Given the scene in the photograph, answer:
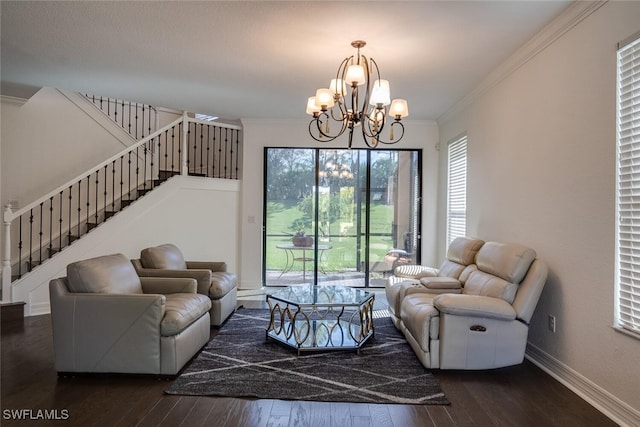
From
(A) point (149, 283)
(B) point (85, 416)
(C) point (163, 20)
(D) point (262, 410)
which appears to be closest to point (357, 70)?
(C) point (163, 20)

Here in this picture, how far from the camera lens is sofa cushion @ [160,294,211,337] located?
9.52 feet

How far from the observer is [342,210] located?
642 cm

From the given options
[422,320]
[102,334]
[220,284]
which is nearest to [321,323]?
[220,284]

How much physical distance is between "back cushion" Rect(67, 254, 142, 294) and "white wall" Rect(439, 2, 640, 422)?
11.9 ft

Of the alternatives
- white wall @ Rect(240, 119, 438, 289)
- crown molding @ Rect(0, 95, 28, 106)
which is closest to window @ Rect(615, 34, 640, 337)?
white wall @ Rect(240, 119, 438, 289)

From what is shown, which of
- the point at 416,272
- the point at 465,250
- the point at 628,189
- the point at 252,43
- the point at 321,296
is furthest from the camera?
the point at 416,272

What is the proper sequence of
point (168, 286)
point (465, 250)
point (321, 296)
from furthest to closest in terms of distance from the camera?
point (465, 250) < point (321, 296) < point (168, 286)

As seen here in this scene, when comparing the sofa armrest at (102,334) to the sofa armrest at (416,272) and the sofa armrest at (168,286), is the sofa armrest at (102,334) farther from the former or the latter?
the sofa armrest at (416,272)

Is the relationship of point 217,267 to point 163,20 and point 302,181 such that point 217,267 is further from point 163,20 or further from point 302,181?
point 163,20

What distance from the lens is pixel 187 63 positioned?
3975mm

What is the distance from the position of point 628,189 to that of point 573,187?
52 cm

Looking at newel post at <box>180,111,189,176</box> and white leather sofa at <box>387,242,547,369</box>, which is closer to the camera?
white leather sofa at <box>387,242,547,369</box>

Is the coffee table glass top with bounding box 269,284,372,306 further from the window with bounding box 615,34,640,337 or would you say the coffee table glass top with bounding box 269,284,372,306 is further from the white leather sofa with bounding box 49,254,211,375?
the window with bounding box 615,34,640,337

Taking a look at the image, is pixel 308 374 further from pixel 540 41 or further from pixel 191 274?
pixel 540 41
